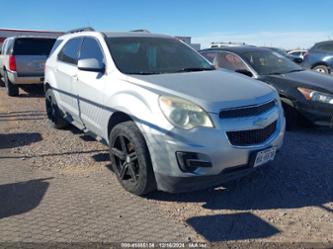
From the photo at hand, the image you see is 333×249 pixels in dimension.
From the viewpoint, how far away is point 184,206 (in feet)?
13.8

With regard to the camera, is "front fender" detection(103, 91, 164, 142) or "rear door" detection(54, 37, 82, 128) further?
"rear door" detection(54, 37, 82, 128)

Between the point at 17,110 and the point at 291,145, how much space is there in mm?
6903

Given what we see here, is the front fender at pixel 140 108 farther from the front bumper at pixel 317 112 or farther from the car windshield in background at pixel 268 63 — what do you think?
the car windshield in background at pixel 268 63

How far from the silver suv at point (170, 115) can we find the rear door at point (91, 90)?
0.04ft

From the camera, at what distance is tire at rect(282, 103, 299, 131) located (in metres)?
6.84

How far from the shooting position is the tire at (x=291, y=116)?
6840mm

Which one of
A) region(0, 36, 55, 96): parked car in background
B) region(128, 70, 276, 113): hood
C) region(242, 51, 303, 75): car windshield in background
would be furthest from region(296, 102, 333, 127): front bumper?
region(0, 36, 55, 96): parked car in background

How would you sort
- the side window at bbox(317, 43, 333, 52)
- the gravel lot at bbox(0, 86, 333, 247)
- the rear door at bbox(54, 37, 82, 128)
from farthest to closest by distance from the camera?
the side window at bbox(317, 43, 333, 52), the rear door at bbox(54, 37, 82, 128), the gravel lot at bbox(0, 86, 333, 247)

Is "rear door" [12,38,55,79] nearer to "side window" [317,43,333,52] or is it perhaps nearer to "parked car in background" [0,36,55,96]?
"parked car in background" [0,36,55,96]

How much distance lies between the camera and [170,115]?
3.87 meters

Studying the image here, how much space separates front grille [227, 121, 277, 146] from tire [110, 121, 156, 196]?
2.85ft

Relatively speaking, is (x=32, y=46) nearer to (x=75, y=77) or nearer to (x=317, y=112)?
(x=75, y=77)

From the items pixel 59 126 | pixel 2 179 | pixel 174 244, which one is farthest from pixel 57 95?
pixel 174 244

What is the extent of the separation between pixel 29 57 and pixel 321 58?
34.7 ft
